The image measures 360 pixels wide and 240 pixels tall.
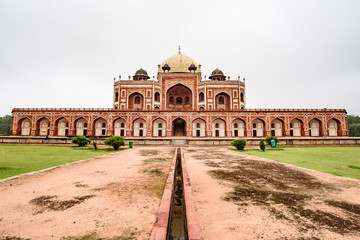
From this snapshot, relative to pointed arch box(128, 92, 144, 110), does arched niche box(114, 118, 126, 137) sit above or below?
below

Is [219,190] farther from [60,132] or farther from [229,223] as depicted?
[60,132]

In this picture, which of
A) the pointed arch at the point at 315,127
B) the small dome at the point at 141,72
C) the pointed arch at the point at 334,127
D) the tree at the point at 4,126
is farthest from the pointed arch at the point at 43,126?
the pointed arch at the point at 334,127

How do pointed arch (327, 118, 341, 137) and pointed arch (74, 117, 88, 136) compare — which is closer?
pointed arch (327, 118, 341, 137)

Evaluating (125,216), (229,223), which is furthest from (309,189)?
(125,216)

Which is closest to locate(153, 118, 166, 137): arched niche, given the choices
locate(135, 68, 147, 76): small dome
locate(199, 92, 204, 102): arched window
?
locate(199, 92, 204, 102): arched window

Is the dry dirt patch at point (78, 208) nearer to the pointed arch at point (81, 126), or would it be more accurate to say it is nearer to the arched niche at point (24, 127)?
the pointed arch at point (81, 126)

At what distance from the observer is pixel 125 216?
8.22ft

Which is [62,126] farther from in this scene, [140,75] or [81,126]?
[140,75]

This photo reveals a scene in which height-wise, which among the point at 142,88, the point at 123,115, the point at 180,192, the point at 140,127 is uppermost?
the point at 142,88

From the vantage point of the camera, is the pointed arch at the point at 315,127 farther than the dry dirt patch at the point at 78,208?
Yes

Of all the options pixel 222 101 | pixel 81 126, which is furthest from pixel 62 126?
pixel 222 101

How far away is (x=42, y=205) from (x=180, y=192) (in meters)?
2.57

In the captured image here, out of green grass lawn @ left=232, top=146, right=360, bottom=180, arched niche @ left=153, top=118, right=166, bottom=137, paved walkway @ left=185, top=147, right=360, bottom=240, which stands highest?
arched niche @ left=153, top=118, right=166, bottom=137

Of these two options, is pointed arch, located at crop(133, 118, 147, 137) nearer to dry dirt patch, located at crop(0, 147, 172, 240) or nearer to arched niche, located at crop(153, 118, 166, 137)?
arched niche, located at crop(153, 118, 166, 137)
